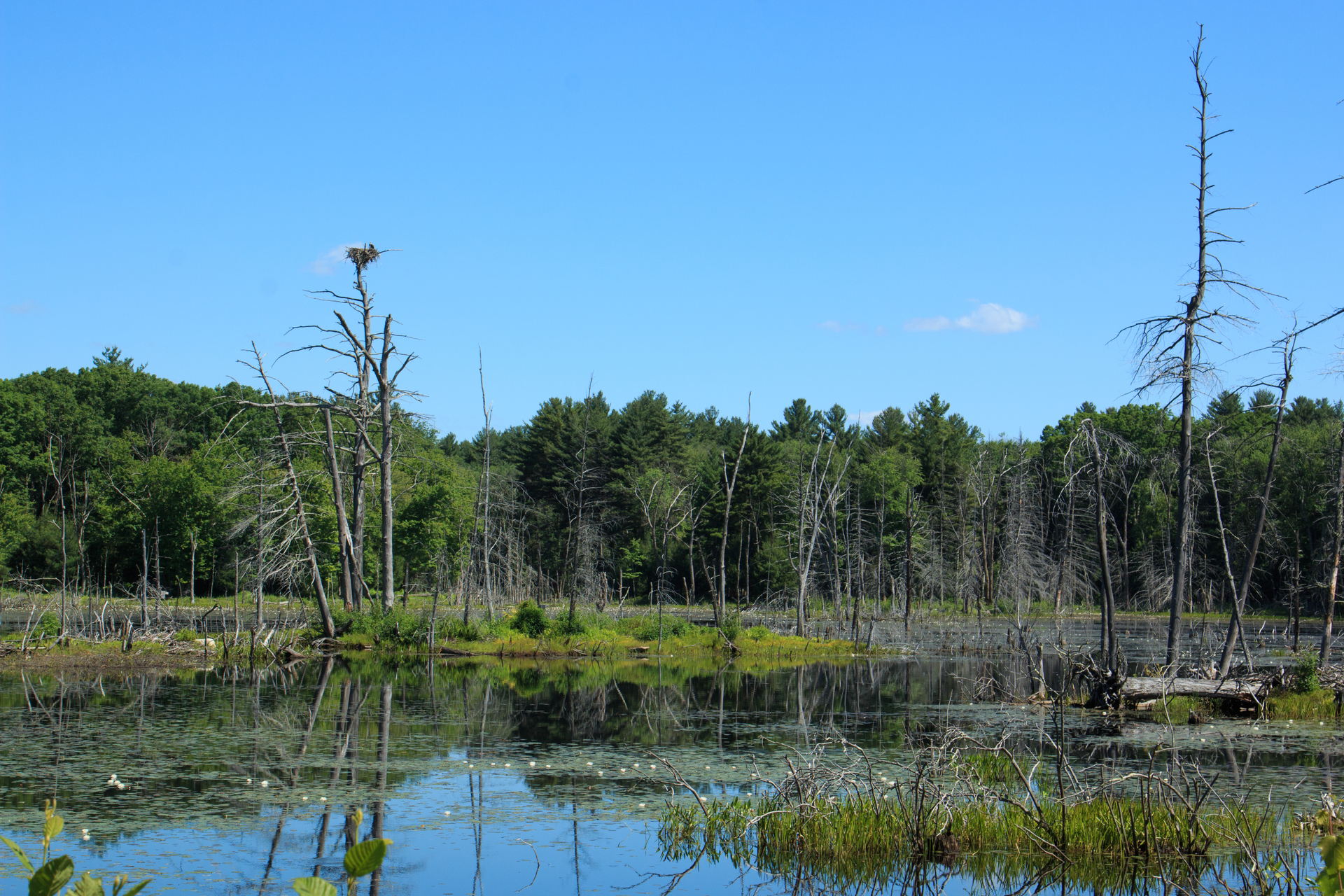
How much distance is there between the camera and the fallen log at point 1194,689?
68.1 feet

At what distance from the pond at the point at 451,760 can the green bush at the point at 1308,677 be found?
7.26ft

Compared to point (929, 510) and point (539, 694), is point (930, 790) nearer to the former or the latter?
point (539, 694)

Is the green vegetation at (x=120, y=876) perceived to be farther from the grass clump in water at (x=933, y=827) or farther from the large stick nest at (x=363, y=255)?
the large stick nest at (x=363, y=255)

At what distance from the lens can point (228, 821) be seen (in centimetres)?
1112

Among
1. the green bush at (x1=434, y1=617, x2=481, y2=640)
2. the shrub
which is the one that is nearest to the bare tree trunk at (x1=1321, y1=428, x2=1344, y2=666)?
the shrub

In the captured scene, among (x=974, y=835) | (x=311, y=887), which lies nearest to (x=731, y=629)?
(x=974, y=835)

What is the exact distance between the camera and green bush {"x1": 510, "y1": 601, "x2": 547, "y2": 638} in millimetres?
35406

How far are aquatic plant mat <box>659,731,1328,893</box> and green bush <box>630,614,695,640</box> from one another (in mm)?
25920

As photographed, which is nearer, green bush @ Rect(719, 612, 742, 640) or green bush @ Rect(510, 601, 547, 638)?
green bush @ Rect(510, 601, 547, 638)

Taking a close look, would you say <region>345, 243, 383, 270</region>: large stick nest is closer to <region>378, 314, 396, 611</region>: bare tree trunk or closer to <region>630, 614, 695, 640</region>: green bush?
<region>378, 314, 396, 611</region>: bare tree trunk

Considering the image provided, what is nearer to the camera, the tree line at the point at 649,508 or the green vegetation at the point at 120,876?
the green vegetation at the point at 120,876

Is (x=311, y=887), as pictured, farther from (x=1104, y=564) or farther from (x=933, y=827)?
(x=1104, y=564)

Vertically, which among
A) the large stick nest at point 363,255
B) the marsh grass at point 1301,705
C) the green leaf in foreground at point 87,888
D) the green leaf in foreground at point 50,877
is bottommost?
the marsh grass at point 1301,705

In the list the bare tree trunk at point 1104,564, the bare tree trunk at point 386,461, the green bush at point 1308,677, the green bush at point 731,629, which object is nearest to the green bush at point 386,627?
the bare tree trunk at point 386,461
